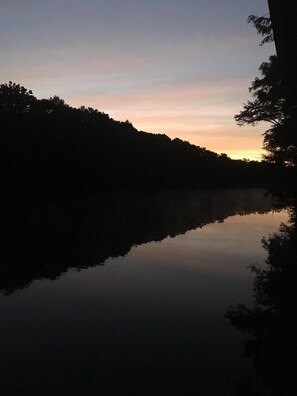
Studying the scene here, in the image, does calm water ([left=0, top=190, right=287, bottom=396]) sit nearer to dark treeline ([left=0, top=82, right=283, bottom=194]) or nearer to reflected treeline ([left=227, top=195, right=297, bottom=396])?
reflected treeline ([left=227, top=195, right=297, bottom=396])

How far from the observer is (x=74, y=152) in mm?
75750

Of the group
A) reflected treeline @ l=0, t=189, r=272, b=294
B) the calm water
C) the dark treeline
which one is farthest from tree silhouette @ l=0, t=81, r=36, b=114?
the calm water

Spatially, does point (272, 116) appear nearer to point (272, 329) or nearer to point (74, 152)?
point (272, 329)

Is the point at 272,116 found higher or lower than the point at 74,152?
lower

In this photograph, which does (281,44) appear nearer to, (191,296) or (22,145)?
(191,296)

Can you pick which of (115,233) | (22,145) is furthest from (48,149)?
(115,233)

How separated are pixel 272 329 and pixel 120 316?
3847 millimetres

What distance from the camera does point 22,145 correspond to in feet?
207

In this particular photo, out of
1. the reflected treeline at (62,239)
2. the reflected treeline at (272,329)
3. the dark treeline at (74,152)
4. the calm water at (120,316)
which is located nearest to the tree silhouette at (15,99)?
the dark treeline at (74,152)

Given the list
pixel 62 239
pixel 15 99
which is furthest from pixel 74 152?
pixel 62 239

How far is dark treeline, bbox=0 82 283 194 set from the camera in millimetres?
61219

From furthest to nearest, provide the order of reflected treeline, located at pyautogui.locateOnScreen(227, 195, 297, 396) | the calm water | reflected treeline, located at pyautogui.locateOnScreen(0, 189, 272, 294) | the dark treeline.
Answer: the dark treeline → reflected treeline, located at pyautogui.locateOnScreen(0, 189, 272, 294) → the calm water → reflected treeline, located at pyautogui.locateOnScreen(227, 195, 297, 396)

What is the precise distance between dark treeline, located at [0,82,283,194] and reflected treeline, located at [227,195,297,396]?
1203 cm

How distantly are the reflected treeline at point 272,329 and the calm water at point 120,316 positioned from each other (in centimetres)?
31
